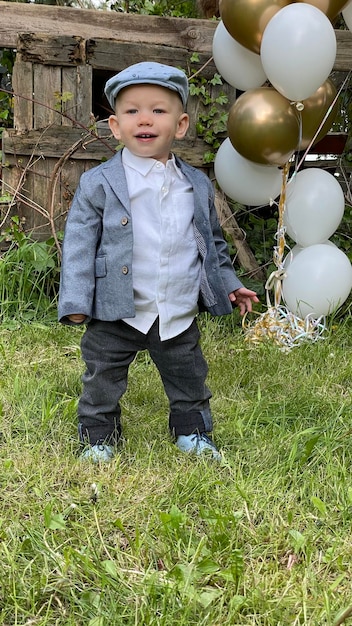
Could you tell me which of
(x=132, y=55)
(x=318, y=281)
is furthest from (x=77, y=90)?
(x=318, y=281)

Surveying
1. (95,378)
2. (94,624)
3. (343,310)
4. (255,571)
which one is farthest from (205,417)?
(343,310)

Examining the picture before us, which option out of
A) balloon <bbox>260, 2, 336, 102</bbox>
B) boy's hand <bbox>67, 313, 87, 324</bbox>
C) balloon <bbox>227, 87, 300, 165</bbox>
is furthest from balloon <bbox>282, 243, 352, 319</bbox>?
boy's hand <bbox>67, 313, 87, 324</bbox>

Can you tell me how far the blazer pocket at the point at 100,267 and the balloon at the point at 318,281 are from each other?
1591 mm

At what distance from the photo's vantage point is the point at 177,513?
70.2 inches

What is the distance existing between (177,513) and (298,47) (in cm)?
213

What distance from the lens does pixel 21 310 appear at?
3758 mm

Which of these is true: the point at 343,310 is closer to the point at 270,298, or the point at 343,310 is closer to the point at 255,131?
the point at 270,298

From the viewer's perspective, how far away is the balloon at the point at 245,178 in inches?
140

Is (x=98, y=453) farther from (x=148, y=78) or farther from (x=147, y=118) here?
(x=148, y=78)

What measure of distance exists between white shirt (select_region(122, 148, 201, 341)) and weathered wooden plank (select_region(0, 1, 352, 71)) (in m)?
2.12

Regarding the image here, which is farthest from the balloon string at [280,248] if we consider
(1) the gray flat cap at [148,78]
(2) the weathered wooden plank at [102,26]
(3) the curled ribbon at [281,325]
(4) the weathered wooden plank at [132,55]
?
(1) the gray flat cap at [148,78]

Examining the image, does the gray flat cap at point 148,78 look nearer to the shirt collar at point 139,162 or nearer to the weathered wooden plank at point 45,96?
the shirt collar at point 139,162

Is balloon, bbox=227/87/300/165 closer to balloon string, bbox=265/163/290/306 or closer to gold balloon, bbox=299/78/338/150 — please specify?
gold balloon, bbox=299/78/338/150

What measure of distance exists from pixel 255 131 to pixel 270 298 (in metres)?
1.18
